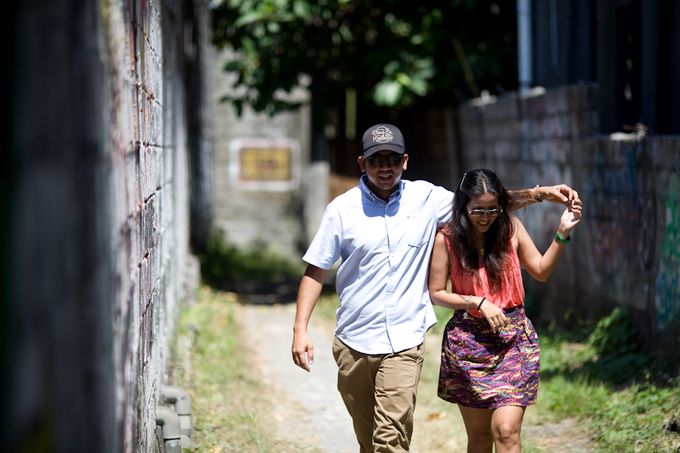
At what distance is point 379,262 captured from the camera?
16.2ft

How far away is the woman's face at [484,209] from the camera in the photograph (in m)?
4.79

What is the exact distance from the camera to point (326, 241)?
4.99 meters

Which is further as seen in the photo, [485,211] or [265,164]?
[265,164]

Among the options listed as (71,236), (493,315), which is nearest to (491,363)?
(493,315)

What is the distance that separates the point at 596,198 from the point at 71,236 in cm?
728

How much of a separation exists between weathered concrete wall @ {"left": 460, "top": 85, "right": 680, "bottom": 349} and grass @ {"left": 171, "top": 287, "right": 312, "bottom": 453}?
2776mm

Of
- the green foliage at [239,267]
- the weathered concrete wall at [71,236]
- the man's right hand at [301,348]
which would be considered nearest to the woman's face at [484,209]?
the man's right hand at [301,348]

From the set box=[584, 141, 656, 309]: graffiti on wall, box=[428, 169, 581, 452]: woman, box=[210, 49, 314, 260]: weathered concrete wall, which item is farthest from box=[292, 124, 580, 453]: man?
box=[210, 49, 314, 260]: weathered concrete wall

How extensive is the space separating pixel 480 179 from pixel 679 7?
183 inches

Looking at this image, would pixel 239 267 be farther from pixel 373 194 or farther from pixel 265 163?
pixel 373 194

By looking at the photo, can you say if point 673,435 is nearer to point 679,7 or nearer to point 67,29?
point 679,7

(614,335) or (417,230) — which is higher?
(417,230)

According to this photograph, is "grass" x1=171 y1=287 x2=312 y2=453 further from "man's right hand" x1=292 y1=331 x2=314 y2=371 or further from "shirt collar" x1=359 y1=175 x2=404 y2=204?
"shirt collar" x1=359 y1=175 x2=404 y2=204

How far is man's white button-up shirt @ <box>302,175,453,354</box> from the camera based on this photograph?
16.2ft
